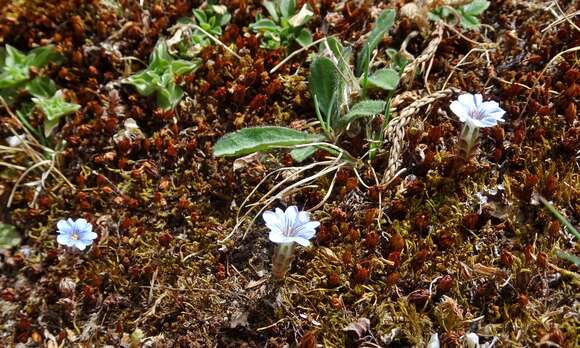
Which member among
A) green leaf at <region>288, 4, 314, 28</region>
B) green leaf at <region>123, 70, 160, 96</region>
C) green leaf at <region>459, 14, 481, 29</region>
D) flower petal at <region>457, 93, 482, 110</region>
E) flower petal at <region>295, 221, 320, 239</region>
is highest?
green leaf at <region>288, 4, 314, 28</region>

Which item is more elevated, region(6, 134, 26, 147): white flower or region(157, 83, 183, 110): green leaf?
region(157, 83, 183, 110): green leaf

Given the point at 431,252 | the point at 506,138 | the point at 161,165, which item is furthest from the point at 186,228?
the point at 506,138

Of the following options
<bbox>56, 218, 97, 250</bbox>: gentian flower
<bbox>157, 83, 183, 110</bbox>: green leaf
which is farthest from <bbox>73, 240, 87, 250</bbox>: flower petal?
<bbox>157, 83, 183, 110</bbox>: green leaf

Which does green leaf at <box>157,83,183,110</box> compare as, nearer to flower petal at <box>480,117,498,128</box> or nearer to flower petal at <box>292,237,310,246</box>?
flower petal at <box>292,237,310,246</box>

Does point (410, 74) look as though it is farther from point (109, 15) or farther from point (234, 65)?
point (109, 15)

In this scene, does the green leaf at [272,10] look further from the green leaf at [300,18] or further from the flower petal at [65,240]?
the flower petal at [65,240]

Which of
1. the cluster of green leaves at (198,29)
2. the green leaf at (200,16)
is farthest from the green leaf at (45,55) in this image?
the green leaf at (200,16)

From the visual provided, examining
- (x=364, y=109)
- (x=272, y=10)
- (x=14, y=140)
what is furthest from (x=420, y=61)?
(x=14, y=140)

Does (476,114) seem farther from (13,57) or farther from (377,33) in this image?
(13,57)
